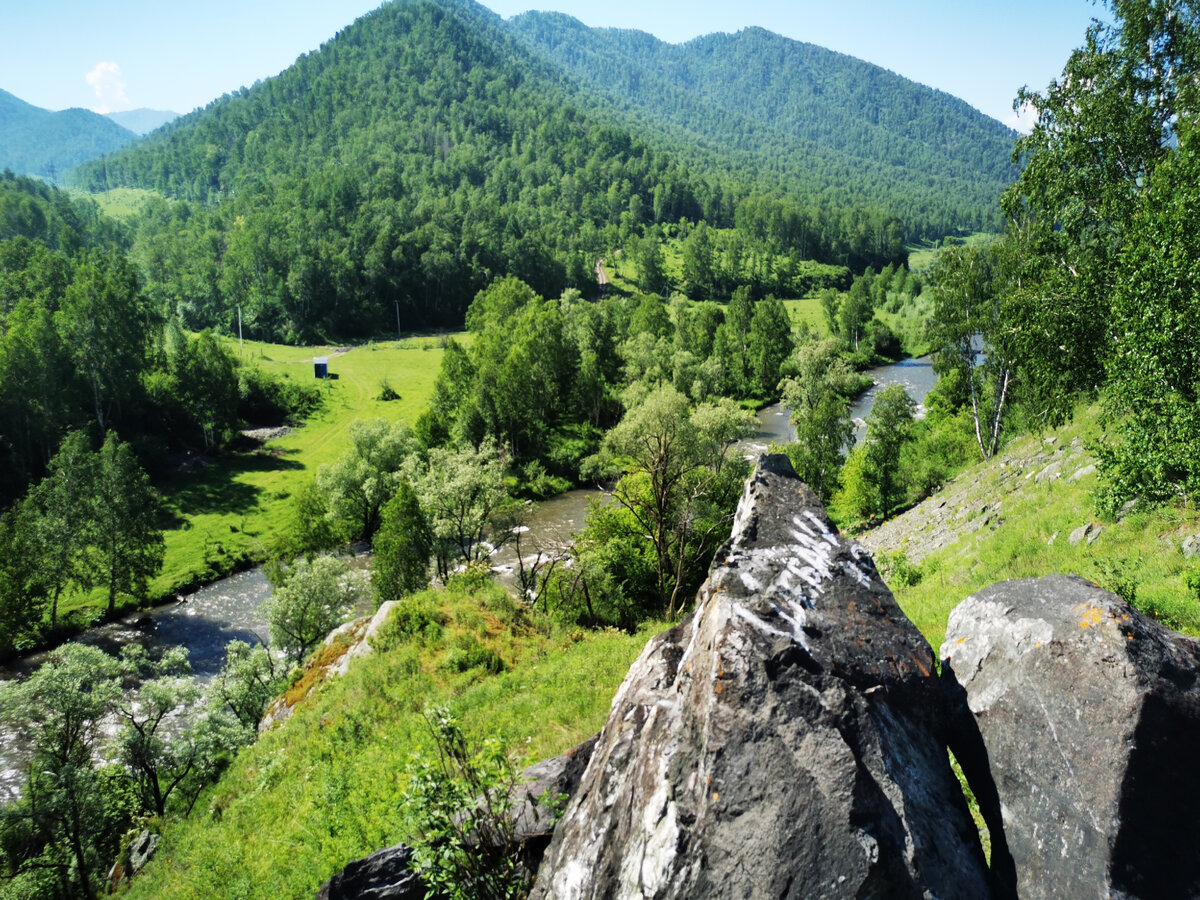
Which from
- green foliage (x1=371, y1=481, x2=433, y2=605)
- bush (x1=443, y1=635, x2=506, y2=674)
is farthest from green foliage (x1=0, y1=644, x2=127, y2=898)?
green foliage (x1=371, y1=481, x2=433, y2=605)

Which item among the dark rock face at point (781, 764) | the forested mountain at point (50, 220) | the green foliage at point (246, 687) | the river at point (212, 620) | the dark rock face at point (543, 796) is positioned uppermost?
the forested mountain at point (50, 220)

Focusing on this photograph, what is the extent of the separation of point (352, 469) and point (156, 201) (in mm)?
183307

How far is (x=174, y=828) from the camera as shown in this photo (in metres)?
18.4

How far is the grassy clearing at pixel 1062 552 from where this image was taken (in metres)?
12.2

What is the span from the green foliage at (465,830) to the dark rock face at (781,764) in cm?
67

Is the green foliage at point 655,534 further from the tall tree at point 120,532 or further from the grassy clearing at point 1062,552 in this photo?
the tall tree at point 120,532

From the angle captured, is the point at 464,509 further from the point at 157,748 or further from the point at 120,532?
the point at 120,532

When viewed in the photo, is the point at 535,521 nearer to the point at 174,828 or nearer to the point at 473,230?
the point at 174,828

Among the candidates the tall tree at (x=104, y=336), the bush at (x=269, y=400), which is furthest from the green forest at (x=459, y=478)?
the bush at (x=269, y=400)

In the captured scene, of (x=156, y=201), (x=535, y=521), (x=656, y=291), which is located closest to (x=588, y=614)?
(x=535, y=521)

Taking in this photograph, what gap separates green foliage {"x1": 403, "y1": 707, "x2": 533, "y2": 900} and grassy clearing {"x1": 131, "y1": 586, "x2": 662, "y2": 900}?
61 centimetres

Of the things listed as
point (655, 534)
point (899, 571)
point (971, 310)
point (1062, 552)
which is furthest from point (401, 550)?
point (971, 310)

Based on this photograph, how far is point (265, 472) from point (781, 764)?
7509 cm

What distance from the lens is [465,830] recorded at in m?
7.46
